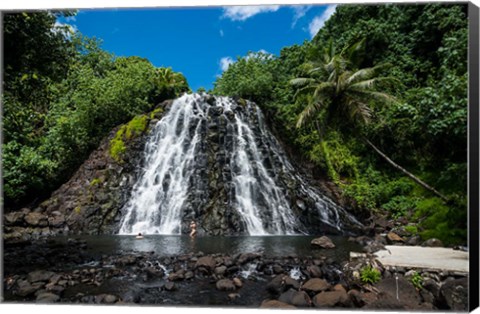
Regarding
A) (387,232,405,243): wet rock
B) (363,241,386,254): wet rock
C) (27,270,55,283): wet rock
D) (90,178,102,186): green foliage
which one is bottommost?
(27,270,55,283): wet rock

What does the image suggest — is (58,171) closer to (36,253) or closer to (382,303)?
(36,253)

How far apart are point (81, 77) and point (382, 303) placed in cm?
996

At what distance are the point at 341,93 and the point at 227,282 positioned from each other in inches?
167

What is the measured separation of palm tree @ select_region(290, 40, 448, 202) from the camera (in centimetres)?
621

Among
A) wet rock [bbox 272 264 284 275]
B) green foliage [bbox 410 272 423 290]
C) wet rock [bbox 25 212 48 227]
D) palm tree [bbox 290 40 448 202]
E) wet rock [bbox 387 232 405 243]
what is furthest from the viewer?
wet rock [bbox 25 212 48 227]

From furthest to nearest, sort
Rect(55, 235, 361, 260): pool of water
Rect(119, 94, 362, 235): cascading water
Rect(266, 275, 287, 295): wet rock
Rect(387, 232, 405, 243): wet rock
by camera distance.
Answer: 1. Rect(119, 94, 362, 235): cascading water
2. Rect(55, 235, 361, 260): pool of water
3. Rect(387, 232, 405, 243): wet rock
4. Rect(266, 275, 287, 295): wet rock

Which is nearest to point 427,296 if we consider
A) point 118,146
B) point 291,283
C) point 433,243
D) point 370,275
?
point 370,275

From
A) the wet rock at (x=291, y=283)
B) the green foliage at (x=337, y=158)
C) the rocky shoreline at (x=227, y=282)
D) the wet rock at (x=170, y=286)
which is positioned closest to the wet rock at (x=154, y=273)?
the rocky shoreline at (x=227, y=282)

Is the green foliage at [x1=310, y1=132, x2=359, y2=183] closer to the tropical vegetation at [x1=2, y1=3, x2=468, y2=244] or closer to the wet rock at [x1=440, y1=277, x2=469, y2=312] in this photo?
the tropical vegetation at [x1=2, y1=3, x2=468, y2=244]

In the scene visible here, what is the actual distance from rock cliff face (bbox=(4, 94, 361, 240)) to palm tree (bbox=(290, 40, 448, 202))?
6.47 ft

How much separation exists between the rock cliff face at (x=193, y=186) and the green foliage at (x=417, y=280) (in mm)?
2766

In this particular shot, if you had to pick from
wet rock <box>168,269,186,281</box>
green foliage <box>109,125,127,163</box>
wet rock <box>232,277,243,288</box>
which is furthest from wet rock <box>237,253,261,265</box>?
green foliage <box>109,125,127,163</box>

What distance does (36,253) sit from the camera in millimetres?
5363

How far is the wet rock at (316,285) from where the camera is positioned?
3787mm
